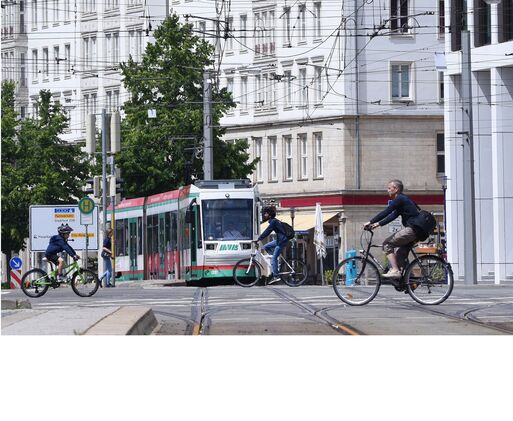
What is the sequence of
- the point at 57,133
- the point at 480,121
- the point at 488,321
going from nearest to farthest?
the point at 488,321 → the point at 480,121 → the point at 57,133

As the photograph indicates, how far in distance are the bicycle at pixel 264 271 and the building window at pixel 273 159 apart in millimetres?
30974

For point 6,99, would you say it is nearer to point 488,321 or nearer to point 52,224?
point 52,224

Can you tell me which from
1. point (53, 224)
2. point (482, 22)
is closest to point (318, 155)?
point (482, 22)

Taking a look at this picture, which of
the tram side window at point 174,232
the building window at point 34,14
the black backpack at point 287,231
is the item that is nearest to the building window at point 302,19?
the building window at point 34,14

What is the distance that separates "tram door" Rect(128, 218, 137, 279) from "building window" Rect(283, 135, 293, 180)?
14.6 metres

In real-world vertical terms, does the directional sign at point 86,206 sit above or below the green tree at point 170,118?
below

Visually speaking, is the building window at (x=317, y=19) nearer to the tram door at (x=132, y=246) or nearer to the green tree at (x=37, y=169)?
the green tree at (x=37, y=169)

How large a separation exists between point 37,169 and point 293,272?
19754 millimetres

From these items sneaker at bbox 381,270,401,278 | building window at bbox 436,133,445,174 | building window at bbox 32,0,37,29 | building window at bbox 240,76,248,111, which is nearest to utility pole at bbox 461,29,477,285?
building window at bbox 32,0,37,29

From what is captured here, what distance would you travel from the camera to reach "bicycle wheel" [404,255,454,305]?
2547 centimetres

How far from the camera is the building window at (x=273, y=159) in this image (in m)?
67.7
